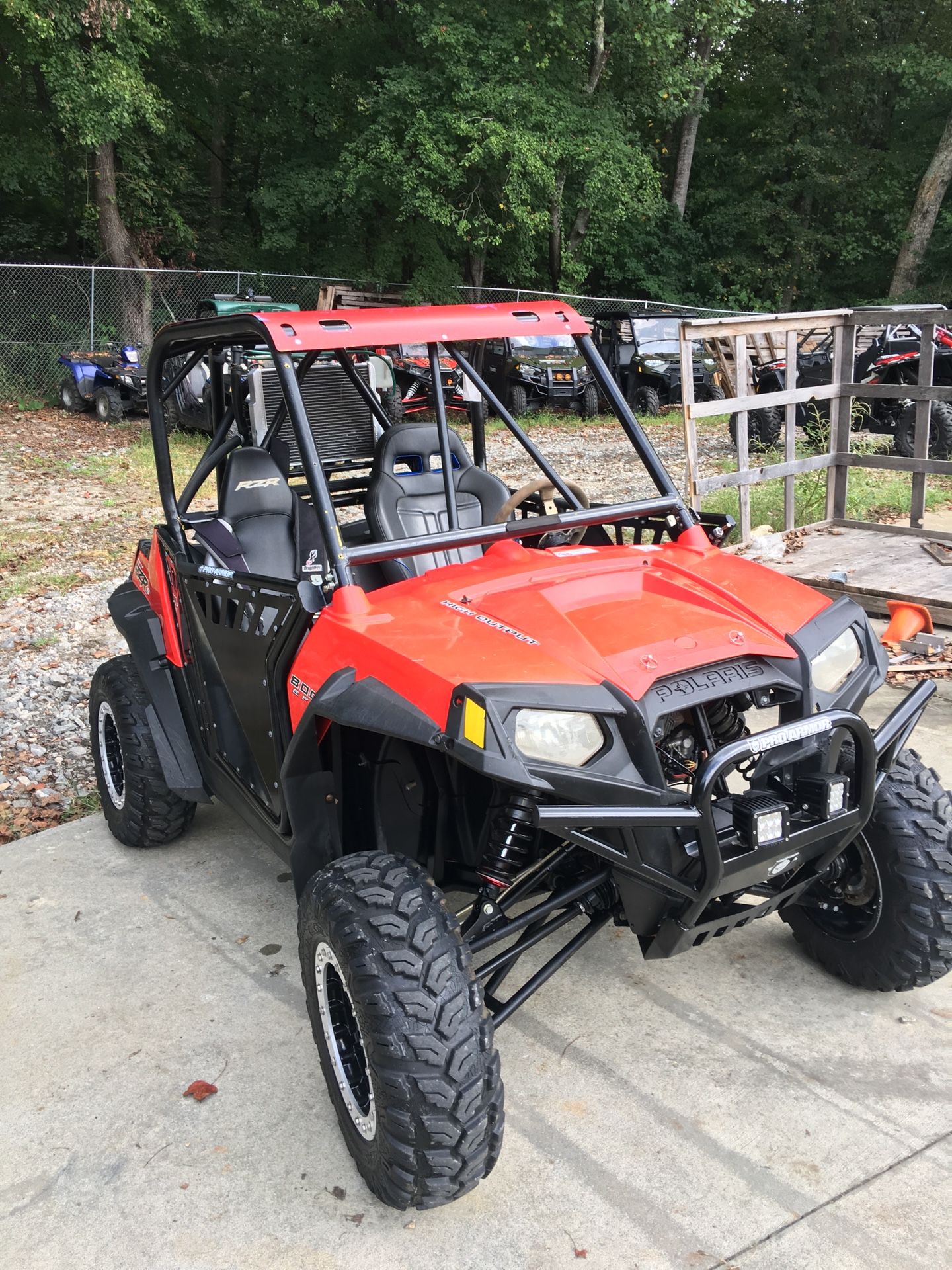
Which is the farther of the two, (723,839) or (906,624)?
(906,624)

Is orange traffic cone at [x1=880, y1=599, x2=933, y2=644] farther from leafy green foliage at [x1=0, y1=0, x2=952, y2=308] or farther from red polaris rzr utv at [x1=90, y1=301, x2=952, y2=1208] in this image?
leafy green foliage at [x1=0, y1=0, x2=952, y2=308]

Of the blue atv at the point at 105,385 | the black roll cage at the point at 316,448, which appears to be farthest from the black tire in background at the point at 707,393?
the black roll cage at the point at 316,448

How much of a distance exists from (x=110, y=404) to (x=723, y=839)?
531 inches

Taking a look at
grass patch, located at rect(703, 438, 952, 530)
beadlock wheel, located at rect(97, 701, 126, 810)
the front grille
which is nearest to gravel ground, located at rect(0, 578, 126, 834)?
beadlock wheel, located at rect(97, 701, 126, 810)

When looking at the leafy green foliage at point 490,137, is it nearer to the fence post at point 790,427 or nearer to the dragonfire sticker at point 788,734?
the fence post at point 790,427

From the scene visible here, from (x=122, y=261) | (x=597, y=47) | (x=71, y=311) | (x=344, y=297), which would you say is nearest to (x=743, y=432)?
(x=71, y=311)

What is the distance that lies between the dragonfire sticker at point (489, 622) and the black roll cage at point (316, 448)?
0.26 metres

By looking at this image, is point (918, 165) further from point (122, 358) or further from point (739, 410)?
point (739, 410)

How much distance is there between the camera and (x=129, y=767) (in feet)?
12.1

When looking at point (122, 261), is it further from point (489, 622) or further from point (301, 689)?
point (489, 622)

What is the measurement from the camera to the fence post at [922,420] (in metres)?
6.71

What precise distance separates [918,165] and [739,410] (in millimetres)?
23147

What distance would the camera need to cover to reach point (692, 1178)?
233 cm

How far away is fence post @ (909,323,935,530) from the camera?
22.0 ft
